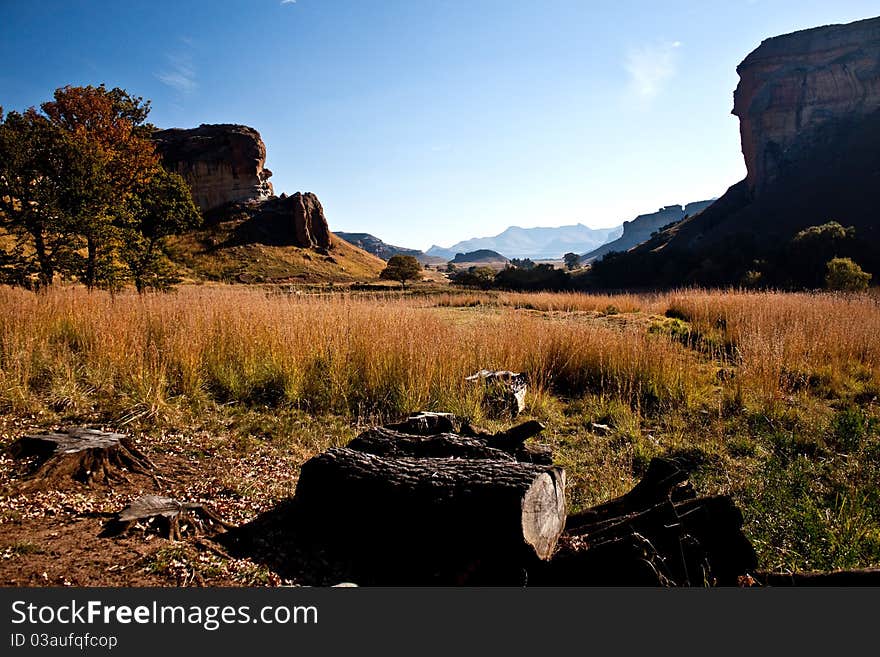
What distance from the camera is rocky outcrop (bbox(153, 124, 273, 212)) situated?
80.1m

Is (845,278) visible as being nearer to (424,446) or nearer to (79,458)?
(424,446)

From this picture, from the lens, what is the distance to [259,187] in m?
84.6

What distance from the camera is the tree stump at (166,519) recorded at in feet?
7.27

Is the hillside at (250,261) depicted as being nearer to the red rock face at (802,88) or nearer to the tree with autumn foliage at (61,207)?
the tree with autumn foliage at (61,207)

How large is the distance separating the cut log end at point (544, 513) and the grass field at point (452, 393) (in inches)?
39.0

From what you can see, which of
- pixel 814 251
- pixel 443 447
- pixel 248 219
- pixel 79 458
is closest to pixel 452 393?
pixel 443 447

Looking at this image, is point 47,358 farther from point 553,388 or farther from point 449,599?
point 553,388

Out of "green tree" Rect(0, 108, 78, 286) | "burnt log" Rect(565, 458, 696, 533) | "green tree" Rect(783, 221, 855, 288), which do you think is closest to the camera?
"burnt log" Rect(565, 458, 696, 533)

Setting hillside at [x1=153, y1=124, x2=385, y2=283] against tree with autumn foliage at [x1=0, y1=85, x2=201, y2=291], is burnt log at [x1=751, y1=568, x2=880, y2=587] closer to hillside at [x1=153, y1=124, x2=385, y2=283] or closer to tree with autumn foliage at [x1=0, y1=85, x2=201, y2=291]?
tree with autumn foliage at [x1=0, y1=85, x2=201, y2=291]

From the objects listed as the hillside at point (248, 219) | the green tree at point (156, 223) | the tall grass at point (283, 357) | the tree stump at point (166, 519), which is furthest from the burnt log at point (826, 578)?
the hillside at point (248, 219)

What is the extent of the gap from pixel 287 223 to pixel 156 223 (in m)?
60.9

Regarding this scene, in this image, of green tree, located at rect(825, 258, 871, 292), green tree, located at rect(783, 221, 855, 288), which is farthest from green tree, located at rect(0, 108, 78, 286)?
green tree, located at rect(783, 221, 855, 288)

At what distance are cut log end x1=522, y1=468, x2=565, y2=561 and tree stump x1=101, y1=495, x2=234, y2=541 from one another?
1681 mm

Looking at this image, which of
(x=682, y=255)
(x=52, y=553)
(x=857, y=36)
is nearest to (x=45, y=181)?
(x=52, y=553)
